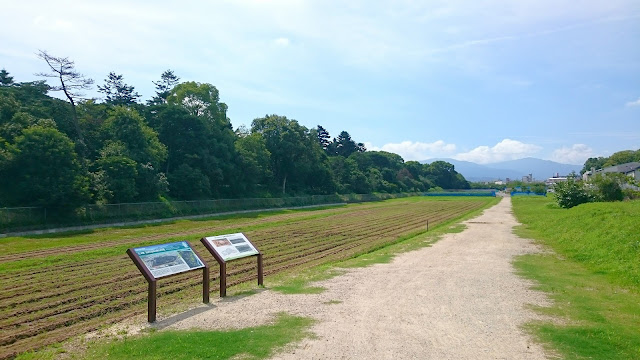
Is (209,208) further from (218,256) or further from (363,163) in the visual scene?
(363,163)

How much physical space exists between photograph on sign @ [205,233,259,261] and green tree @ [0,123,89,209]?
964 inches

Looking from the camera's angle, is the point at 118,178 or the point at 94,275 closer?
the point at 94,275

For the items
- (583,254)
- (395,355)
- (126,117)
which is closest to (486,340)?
(395,355)

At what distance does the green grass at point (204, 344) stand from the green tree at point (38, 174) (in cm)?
2790

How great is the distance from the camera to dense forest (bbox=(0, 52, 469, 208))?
32250 mm

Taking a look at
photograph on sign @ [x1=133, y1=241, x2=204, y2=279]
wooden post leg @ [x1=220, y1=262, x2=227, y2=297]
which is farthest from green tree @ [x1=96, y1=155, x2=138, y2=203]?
photograph on sign @ [x1=133, y1=241, x2=204, y2=279]

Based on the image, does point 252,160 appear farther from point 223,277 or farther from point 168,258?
point 168,258

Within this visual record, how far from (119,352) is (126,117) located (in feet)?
136

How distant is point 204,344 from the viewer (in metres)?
7.84

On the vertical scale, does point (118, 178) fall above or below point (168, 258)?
above

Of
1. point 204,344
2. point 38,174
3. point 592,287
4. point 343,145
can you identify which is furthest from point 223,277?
point 343,145

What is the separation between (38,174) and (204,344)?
98.8 ft

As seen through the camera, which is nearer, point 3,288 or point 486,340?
point 486,340

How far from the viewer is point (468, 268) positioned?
53.1 ft
